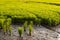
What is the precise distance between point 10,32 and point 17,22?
4.08 ft

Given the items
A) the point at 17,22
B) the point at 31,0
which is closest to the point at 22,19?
the point at 17,22

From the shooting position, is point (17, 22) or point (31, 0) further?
point (31, 0)

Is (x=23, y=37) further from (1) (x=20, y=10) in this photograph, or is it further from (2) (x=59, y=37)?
(1) (x=20, y=10)

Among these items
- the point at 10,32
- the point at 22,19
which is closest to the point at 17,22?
the point at 22,19

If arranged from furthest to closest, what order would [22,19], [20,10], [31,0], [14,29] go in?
[31,0]
[20,10]
[22,19]
[14,29]

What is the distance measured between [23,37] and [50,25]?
1.75m

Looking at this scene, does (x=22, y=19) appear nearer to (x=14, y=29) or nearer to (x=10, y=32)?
(x=14, y=29)

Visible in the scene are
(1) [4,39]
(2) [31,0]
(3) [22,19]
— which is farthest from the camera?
(2) [31,0]

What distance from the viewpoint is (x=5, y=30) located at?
7.18 metres

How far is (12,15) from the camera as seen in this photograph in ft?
28.2

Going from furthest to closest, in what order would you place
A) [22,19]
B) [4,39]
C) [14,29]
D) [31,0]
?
[31,0] < [22,19] < [14,29] < [4,39]

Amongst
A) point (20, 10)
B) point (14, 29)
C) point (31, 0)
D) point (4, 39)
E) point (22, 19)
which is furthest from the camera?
point (31, 0)

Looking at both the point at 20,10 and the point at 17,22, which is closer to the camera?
the point at 17,22

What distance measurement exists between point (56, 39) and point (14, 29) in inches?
71.0
